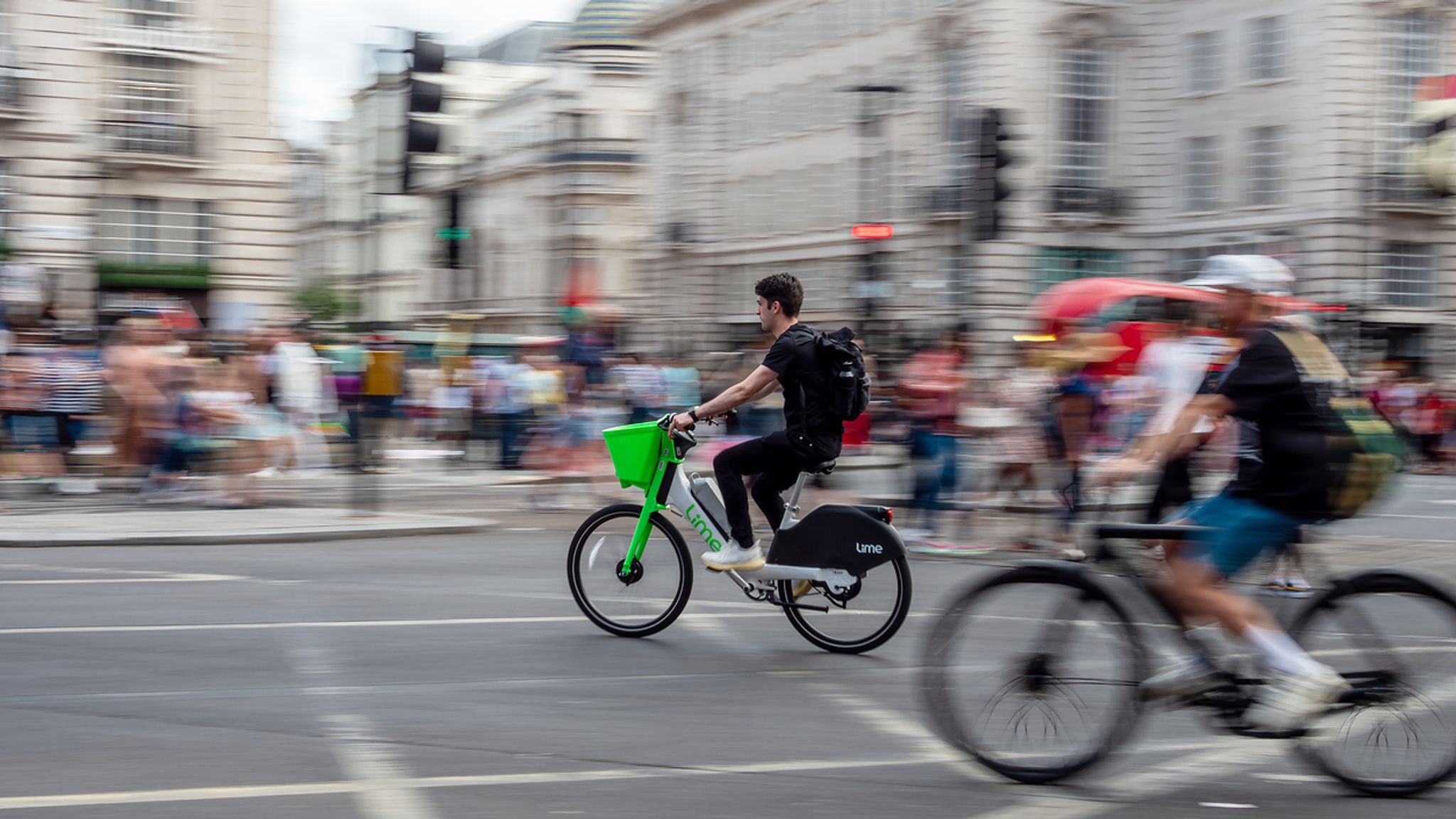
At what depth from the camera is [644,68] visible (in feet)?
297

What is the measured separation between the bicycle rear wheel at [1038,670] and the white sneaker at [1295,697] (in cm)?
37

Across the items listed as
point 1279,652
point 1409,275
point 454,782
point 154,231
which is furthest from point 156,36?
point 1279,652

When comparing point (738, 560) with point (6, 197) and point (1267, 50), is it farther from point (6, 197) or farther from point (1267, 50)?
point (1267, 50)

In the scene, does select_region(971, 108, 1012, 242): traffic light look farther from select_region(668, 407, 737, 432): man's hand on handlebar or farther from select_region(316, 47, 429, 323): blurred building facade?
select_region(316, 47, 429, 323): blurred building facade

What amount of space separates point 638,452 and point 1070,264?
126 feet

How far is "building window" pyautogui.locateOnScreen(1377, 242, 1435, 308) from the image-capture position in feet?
135

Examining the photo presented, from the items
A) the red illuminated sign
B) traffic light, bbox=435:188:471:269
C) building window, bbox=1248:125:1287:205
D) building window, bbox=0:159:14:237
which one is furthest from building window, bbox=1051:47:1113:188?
traffic light, bbox=435:188:471:269

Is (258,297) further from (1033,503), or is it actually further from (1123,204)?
(1033,503)

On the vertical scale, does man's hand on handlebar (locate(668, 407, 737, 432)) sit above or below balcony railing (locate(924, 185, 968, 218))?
below

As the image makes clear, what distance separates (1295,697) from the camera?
17.5 ft

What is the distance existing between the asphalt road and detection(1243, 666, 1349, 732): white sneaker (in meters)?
0.26

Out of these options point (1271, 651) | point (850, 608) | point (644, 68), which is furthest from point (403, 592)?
point (644, 68)

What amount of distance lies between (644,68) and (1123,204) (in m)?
49.0

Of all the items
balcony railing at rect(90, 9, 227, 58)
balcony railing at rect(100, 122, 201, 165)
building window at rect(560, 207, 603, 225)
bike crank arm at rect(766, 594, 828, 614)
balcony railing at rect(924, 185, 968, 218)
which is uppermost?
balcony railing at rect(90, 9, 227, 58)
